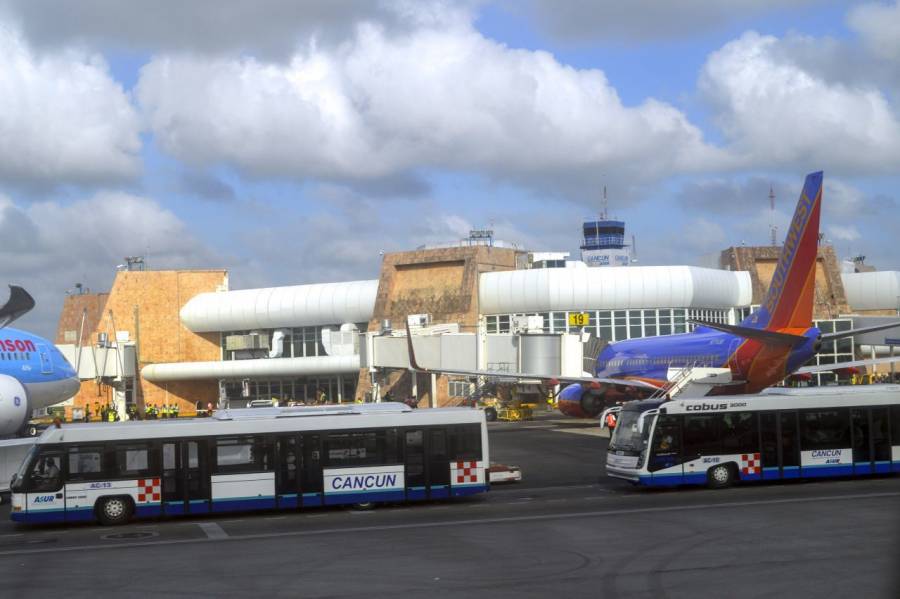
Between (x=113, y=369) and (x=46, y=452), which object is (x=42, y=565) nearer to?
(x=46, y=452)

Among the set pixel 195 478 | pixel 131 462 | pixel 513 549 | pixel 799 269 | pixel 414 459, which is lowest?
pixel 513 549

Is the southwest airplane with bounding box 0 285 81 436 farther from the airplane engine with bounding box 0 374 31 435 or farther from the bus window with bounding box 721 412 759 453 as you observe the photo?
the bus window with bounding box 721 412 759 453

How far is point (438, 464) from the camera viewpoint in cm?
2717

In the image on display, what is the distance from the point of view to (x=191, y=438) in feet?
85.2

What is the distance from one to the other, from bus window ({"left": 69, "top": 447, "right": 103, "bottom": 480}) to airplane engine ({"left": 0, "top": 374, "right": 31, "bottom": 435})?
991cm

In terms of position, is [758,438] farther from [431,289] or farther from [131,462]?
[431,289]

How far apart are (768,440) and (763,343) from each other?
1458cm

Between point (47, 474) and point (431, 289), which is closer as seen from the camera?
point (47, 474)

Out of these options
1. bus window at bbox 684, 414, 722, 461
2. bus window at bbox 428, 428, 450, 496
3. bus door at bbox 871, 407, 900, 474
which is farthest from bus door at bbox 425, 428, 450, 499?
bus door at bbox 871, 407, 900, 474

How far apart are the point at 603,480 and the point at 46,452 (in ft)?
50.9

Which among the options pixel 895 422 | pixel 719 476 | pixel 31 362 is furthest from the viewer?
pixel 31 362

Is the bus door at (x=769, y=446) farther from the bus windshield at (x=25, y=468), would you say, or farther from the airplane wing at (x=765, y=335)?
the bus windshield at (x=25, y=468)

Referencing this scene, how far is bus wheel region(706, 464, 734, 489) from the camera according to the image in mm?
28953

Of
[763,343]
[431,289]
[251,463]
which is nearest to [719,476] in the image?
[251,463]
